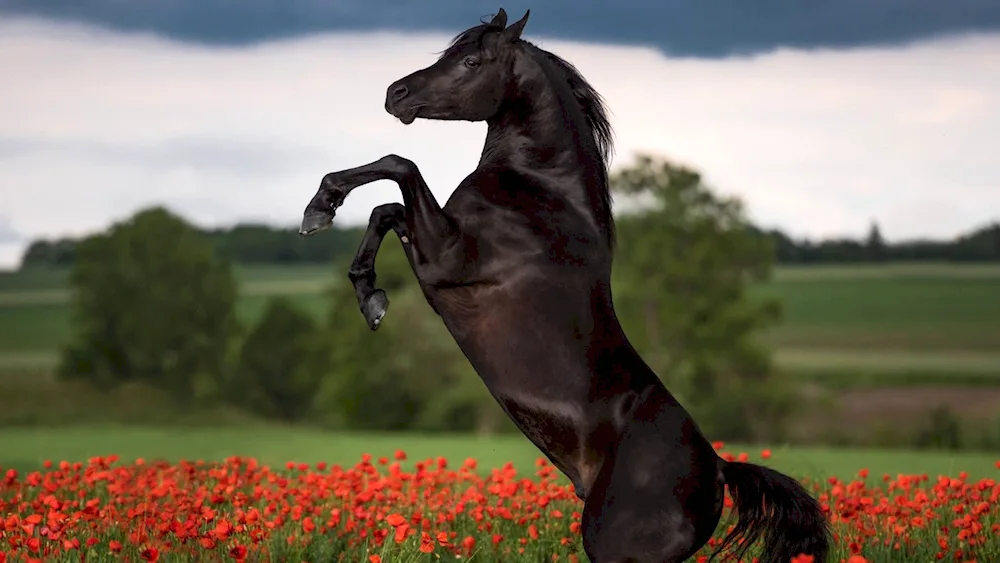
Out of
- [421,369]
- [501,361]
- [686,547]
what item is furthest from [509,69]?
[421,369]

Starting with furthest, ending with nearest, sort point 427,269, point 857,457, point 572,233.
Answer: point 857,457 → point 572,233 → point 427,269

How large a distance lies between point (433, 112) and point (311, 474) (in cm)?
386

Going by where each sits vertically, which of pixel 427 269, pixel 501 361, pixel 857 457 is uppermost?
pixel 427 269

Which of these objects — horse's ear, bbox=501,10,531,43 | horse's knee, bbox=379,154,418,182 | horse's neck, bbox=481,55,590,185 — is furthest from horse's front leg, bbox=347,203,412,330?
horse's ear, bbox=501,10,531,43

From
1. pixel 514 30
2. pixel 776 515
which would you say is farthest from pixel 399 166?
pixel 776 515

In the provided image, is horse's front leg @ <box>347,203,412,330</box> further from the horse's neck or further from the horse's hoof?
the horse's neck

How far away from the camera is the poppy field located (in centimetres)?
610

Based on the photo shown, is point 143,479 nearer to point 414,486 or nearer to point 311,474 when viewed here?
point 311,474

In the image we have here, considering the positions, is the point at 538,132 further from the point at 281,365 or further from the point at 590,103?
the point at 281,365

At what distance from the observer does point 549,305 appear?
5066mm

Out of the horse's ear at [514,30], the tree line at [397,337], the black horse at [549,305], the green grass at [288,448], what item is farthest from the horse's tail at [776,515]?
the tree line at [397,337]

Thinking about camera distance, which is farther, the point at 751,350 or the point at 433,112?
the point at 751,350

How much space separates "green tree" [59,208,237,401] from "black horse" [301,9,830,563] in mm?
13867

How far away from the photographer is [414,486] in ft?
26.0
